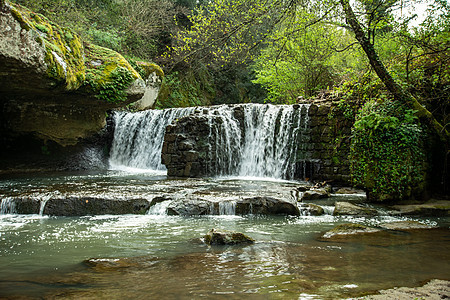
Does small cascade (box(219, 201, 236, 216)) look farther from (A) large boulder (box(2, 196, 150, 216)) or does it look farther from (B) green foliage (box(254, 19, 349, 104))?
(B) green foliage (box(254, 19, 349, 104))

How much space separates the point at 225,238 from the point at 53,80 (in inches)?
250

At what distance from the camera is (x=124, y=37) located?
1855cm

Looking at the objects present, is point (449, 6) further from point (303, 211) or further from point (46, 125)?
point (46, 125)

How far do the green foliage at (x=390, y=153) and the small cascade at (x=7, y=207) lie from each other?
707 cm

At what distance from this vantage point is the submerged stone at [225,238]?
394 cm

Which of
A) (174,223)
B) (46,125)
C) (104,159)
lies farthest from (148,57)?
(174,223)

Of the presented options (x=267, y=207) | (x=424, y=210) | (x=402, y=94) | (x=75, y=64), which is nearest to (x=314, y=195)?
(x=267, y=207)

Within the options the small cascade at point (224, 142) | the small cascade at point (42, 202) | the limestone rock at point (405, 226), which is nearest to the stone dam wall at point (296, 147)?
the small cascade at point (224, 142)

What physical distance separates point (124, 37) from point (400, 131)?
661 inches

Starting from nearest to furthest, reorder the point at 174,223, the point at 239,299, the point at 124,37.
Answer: the point at 239,299
the point at 174,223
the point at 124,37

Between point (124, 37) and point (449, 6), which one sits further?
point (124, 37)

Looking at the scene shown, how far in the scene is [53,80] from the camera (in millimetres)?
7695

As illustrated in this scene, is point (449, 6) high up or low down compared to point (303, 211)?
up

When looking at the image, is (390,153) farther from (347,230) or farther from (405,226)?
(347,230)
